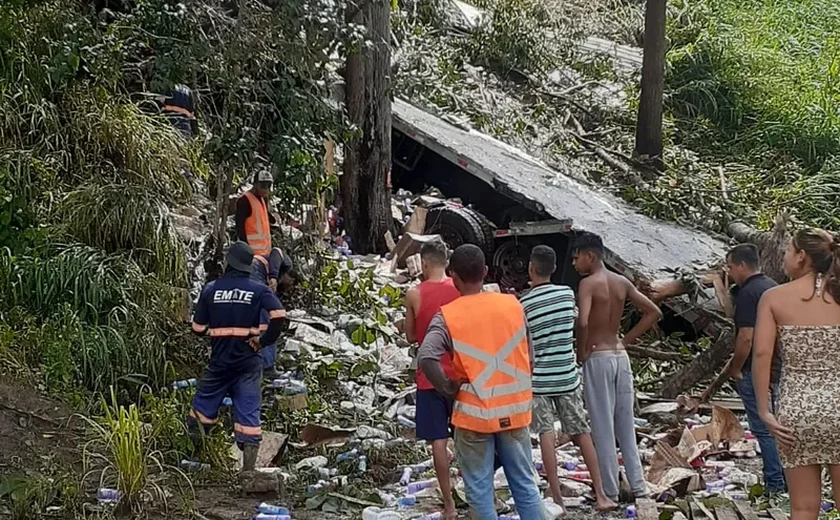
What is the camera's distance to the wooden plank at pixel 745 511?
5.34 metres

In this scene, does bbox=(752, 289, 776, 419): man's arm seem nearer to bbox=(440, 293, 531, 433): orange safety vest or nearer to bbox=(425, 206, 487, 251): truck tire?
bbox=(440, 293, 531, 433): orange safety vest

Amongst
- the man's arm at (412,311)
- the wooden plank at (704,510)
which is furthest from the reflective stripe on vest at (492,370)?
the wooden plank at (704,510)

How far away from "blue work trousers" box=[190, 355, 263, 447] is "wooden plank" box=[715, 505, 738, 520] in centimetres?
284

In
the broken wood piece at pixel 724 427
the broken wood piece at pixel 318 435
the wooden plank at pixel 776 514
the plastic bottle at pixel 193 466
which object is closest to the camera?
the wooden plank at pixel 776 514

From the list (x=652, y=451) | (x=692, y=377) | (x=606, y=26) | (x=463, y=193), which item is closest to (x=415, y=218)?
(x=463, y=193)

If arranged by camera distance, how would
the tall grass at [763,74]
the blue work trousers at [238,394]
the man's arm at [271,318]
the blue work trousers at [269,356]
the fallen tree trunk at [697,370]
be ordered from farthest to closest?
the tall grass at [763,74] < the fallen tree trunk at [697,370] < the blue work trousers at [269,356] < the blue work trousers at [238,394] < the man's arm at [271,318]

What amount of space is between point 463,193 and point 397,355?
4.64 meters

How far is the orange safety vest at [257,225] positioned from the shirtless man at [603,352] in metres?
3.30

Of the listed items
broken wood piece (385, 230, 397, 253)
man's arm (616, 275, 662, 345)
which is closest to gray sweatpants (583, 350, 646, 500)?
man's arm (616, 275, 662, 345)

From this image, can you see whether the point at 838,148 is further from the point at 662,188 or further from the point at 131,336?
the point at 131,336

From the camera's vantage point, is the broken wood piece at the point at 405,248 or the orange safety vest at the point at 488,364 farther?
the broken wood piece at the point at 405,248

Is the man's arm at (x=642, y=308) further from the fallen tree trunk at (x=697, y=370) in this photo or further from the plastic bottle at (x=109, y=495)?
the plastic bottle at (x=109, y=495)

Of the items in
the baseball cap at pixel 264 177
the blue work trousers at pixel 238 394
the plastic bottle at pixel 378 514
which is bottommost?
the plastic bottle at pixel 378 514

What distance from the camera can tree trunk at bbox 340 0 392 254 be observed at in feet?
37.4
